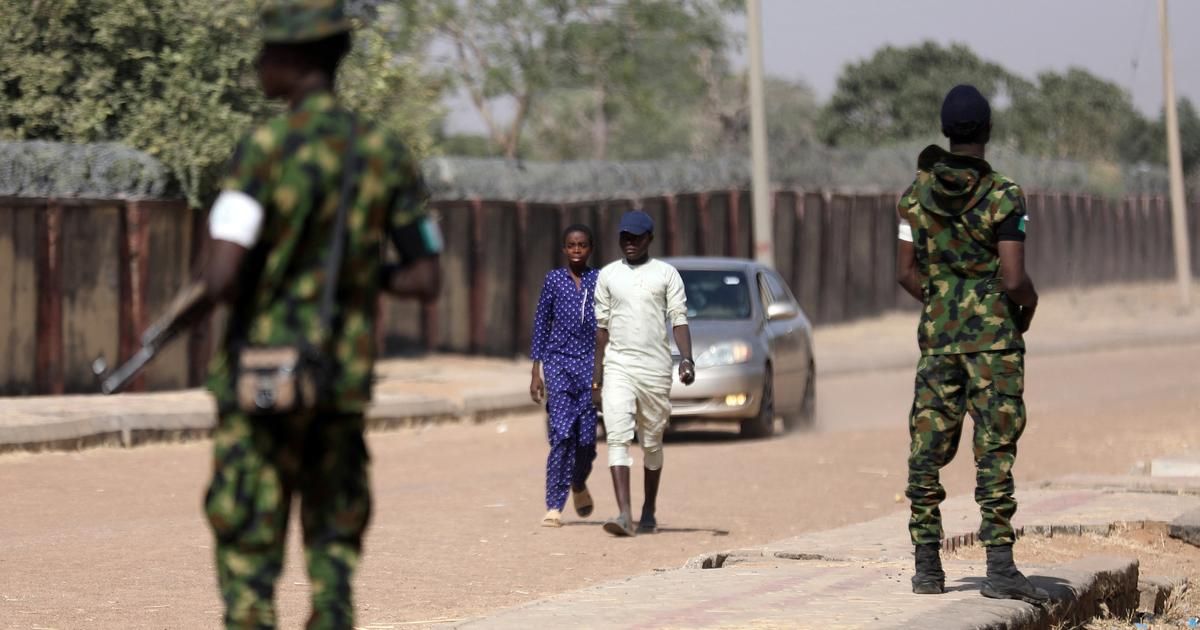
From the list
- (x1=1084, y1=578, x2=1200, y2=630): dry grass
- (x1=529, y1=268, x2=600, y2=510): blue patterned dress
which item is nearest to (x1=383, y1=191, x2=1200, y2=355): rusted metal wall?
(x1=529, y1=268, x2=600, y2=510): blue patterned dress

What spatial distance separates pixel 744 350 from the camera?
16.6 meters

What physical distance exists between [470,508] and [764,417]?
5358mm

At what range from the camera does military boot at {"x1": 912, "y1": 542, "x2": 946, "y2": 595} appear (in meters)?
7.34

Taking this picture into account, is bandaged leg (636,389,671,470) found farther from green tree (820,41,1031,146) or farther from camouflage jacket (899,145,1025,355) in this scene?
green tree (820,41,1031,146)

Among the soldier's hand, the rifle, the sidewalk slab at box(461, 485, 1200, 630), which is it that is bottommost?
the sidewalk slab at box(461, 485, 1200, 630)

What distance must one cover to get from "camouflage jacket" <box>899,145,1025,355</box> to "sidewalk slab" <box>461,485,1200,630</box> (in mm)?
974

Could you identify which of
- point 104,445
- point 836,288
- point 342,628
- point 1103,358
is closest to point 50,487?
point 104,445

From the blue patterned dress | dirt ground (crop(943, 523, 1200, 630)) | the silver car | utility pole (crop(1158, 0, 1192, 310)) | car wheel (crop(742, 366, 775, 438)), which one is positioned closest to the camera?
dirt ground (crop(943, 523, 1200, 630))

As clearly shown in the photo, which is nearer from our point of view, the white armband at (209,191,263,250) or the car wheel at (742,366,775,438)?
the white armband at (209,191,263,250)

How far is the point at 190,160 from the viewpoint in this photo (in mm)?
19328

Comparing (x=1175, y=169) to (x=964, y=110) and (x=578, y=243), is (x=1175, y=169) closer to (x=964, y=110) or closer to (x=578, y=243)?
(x=578, y=243)

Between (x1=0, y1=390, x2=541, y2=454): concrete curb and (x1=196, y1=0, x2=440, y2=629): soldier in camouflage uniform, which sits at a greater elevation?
(x1=196, y1=0, x2=440, y2=629): soldier in camouflage uniform

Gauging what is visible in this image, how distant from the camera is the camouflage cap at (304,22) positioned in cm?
452

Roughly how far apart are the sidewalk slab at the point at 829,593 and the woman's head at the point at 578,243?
2381 millimetres
